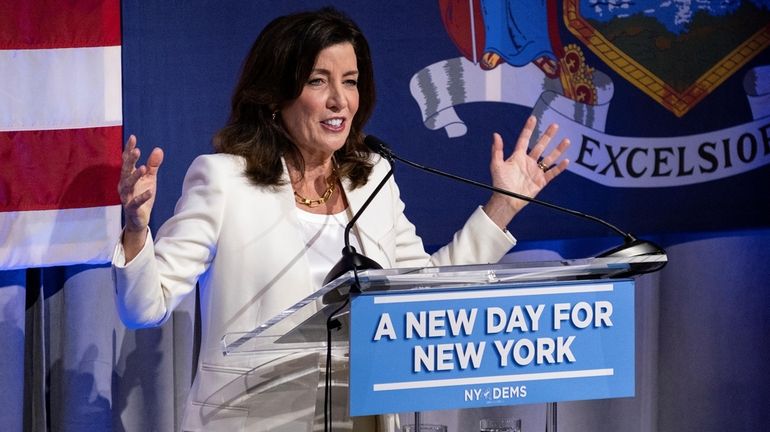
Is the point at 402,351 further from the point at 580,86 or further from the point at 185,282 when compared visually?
the point at 580,86

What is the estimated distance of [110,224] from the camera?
2707mm

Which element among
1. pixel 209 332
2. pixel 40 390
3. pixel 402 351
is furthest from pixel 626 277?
pixel 40 390

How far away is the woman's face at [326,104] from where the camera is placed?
221cm

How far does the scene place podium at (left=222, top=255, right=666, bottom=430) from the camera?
1.52 meters

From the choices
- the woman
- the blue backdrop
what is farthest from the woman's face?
the blue backdrop

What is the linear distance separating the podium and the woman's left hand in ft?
2.08

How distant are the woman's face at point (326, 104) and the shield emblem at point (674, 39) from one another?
120cm

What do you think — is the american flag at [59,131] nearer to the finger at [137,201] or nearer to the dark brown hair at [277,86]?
the dark brown hair at [277,86]

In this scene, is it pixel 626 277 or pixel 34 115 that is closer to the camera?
pixel 626 277

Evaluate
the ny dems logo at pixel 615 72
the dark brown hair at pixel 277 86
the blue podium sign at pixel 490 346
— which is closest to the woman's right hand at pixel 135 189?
the dark brown hair at pixel 277 86

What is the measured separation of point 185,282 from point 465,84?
133cm

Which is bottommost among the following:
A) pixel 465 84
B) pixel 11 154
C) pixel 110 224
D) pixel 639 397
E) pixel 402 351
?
pixel 639 397

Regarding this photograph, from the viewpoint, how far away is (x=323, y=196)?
227 cm

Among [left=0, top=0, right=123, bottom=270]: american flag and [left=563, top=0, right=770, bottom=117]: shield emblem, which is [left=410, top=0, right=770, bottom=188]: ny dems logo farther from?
[left=0, top=0, right=123, bottom=270]: american flag
